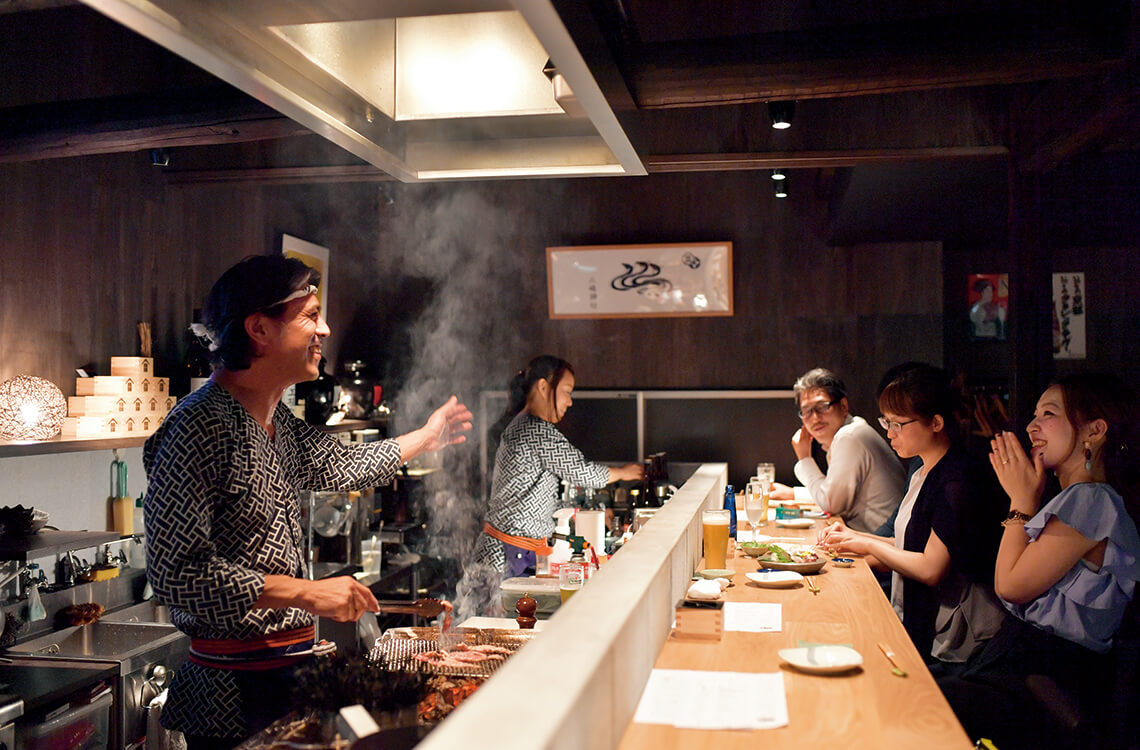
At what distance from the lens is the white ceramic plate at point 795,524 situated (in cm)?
377

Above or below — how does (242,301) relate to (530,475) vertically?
above

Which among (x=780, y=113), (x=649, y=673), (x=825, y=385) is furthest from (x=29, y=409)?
(x=825, y=385)

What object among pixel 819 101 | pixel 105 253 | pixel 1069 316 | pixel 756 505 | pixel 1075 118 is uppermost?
pixel 819 101

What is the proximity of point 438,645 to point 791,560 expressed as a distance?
1197mm

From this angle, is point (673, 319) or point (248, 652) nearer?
point (248, 652)

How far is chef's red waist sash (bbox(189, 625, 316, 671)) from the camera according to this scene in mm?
1935

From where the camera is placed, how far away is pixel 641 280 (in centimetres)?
607

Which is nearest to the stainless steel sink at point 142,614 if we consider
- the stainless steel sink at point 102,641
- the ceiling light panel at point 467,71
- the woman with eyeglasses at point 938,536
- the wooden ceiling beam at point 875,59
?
the stainless steel sink at point 102,641

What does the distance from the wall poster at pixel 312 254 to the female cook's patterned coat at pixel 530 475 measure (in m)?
1.68

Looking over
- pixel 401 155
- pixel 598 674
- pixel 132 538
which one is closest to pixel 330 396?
pixel 132 538

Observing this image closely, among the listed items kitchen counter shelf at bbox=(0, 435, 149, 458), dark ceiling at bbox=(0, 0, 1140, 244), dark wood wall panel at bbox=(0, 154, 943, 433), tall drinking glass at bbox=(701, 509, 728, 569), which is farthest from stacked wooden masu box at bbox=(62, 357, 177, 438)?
tall drinking glass at bbox=(701, 509, 728, 569)

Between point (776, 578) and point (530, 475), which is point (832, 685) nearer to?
point (776, 578)

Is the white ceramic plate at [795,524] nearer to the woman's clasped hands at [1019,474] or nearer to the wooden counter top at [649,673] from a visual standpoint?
the woman's clasped hands at [1019,474]

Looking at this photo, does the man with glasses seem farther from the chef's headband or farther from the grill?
the chef's headband
